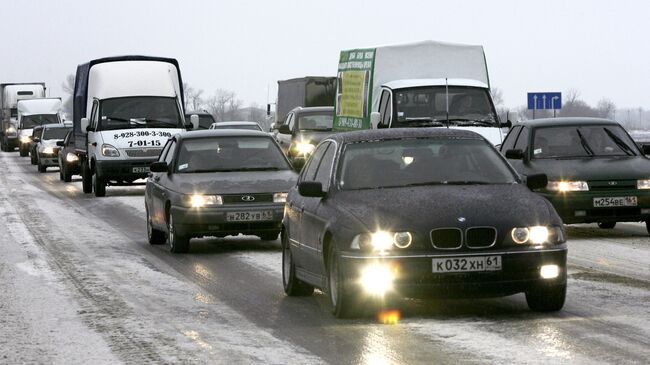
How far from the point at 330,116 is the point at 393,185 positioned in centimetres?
2573

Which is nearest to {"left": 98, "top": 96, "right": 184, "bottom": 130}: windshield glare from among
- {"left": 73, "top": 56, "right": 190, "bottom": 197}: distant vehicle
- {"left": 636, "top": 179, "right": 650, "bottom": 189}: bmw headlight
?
{"left": 73, "top": 56, "right": 190, "bottom": 197}: distant vehicle

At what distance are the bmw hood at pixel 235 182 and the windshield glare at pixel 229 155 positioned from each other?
289 mm

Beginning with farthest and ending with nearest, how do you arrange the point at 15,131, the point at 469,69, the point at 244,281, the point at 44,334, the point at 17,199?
the point at 15,131, the point at 17,199, the point at 469,69, the point at 244,281, the point at 44,334

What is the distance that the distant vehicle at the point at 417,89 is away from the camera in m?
24.6

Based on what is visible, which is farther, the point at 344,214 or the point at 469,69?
the point at 469,69

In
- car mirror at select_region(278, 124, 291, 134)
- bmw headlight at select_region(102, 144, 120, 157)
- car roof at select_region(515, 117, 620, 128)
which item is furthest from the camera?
car mirror at select_region(278, 124, 291, 134)

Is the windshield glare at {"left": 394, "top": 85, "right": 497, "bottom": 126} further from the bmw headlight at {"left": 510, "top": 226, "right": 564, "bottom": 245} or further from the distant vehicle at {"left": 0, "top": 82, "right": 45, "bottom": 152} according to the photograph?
the distant vehicle at {"left": 0, "top": 82, "right": 45, "bottom": 152}

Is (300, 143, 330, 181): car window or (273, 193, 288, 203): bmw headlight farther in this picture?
(273, 193, 288, 203): bmw headlight

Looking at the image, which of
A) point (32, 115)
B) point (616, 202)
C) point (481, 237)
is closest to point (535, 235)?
point (481, 237)

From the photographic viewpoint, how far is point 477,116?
2469 centimetres

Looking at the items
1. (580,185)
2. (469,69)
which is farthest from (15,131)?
(580,185)

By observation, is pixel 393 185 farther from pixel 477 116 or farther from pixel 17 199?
pixel 17 199

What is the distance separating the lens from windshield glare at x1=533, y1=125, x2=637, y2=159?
19266 mm

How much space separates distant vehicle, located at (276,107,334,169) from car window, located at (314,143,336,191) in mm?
22662
